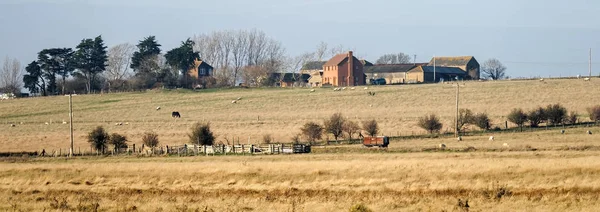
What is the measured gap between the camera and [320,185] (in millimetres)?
33688


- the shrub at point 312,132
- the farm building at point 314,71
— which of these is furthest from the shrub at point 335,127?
the farm building at point 314,71

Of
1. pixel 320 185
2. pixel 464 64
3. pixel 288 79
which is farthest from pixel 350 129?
pixel 464 64

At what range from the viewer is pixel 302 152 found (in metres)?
54.7

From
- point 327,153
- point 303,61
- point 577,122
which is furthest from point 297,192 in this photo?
point 303,61

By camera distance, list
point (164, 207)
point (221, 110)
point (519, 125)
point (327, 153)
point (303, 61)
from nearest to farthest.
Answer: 1. point (164, 207)
2. point (327, 153)
3. point (519, 125)
4. point (221, 110)
5. point (303, 61)

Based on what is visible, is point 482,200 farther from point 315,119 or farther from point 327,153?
point 315,119

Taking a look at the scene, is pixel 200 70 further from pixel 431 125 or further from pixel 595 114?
pixel 595 114

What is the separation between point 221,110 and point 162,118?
9293 mm

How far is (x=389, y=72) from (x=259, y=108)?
56293mm

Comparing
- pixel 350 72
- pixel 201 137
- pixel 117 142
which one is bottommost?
pixel 117 142

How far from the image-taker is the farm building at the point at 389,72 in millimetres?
147000

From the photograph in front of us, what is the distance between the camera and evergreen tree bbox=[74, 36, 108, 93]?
144 m

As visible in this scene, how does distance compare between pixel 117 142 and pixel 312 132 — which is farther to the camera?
pixel 312 132

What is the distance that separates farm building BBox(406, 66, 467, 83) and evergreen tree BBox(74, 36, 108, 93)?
55828 mm
